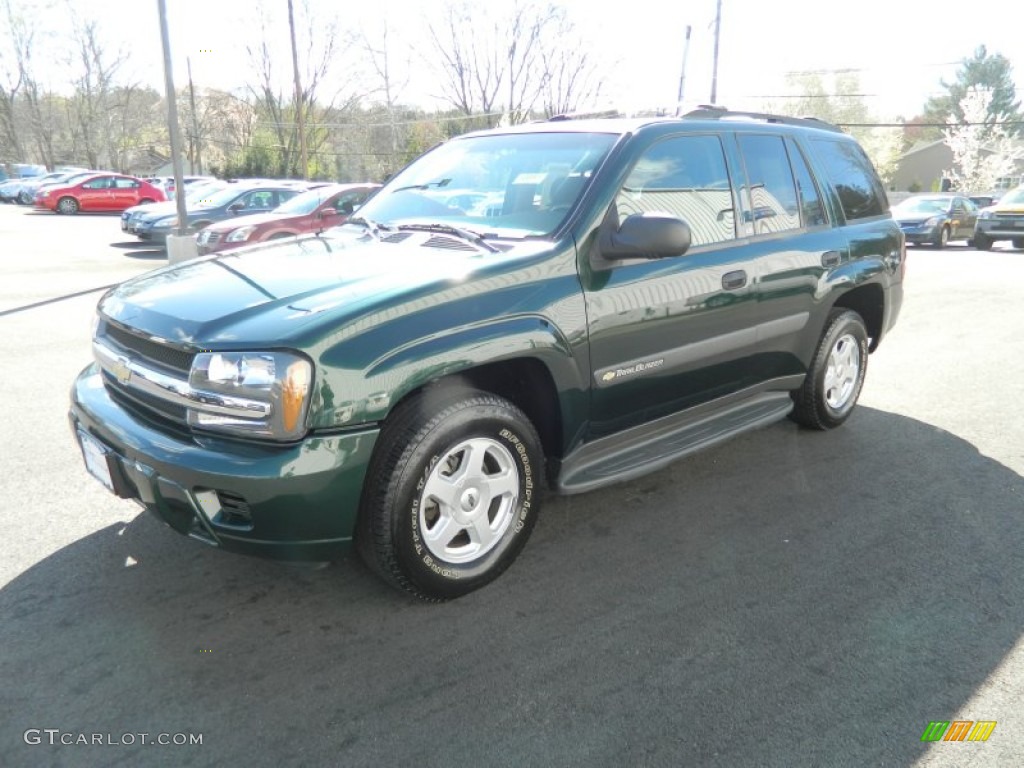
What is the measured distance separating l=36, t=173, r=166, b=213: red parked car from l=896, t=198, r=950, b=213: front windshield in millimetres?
24903

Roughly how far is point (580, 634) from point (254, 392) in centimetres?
147

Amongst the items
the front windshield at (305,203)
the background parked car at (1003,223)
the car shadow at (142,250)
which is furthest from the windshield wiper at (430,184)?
the background parked car at (1003,223)

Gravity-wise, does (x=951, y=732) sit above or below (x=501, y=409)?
below

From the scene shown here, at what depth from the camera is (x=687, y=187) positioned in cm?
372

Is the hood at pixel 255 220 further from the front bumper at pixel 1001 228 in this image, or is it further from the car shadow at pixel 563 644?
the front bumper at pixel 1001 228

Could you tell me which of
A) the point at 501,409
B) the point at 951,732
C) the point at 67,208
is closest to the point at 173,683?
the point at 501,409

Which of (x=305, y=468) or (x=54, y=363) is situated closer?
(x=305, y=468)

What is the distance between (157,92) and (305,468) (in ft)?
247

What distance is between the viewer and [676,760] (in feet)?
7.38

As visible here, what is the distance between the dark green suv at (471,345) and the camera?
255 centimetres

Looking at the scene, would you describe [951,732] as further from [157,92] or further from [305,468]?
[157,92]

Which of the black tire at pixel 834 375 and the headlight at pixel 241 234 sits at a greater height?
the headlight at pixel 241 234

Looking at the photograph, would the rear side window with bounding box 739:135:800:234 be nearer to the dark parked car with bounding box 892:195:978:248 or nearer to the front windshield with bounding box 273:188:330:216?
the front windshield with bounding box 273:188:330:216

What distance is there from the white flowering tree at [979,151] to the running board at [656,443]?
58.9 m
